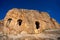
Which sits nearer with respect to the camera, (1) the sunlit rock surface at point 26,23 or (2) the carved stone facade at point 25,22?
(1) the sunlit rock surface at point 26,23

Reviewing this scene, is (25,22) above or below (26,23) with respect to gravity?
above

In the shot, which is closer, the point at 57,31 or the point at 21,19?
the point at 57,31

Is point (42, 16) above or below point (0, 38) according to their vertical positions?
above

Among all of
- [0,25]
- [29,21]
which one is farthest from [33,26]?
[0,25]

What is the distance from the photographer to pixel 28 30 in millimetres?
57188

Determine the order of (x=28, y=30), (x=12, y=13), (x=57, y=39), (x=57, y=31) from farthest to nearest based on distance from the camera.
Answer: (x=12, y=13)
(x=28, y=30)
(x=57, y=31)
(x=57, y=39)

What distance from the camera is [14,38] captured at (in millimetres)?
49625

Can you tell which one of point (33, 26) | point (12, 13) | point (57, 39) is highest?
point (12, 13)

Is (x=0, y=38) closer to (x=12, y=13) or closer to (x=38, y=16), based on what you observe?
(x=12, y=13)

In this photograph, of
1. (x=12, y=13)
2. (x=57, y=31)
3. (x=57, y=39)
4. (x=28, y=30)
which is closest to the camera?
(x=57, y=39)

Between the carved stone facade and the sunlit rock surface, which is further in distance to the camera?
the carved stone facade

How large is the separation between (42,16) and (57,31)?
496 inches

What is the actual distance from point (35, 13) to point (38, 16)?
1.44 m

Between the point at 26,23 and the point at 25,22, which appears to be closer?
the point at 26,23
